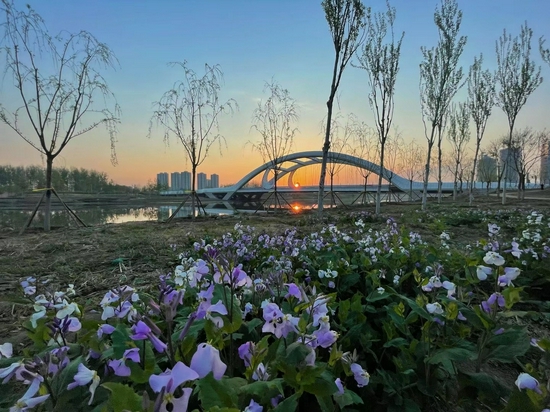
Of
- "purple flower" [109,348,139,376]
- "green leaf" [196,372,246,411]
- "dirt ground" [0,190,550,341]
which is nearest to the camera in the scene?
"green leaf" [196,372,246,411]

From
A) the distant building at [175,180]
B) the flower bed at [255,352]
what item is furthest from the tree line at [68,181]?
the flower bed at [255,352]

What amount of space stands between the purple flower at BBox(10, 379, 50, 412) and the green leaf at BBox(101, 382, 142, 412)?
17cm

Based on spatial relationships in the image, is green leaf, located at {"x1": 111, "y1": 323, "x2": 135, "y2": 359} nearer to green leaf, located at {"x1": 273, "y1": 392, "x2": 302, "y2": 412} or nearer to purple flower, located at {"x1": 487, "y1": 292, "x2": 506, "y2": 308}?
green leaf, located at {"x1": 273, "y1": 392, "x2": 302, "y2": 412}

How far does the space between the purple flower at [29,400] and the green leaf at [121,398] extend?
167 millimetres

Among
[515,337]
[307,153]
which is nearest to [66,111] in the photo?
[515,337]

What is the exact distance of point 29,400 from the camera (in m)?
0.62

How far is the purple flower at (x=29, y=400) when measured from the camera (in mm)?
614

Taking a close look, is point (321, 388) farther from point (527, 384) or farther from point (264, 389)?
point (527, 384)

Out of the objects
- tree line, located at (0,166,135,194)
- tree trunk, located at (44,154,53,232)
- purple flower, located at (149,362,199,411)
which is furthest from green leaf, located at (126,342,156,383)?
tree line, located at (0,166,135,194)

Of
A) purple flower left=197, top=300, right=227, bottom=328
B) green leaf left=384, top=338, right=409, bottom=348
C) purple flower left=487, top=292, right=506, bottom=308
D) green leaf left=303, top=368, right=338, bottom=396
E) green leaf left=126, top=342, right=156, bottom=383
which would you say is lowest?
green leaf left=384, top=338, right=409, bottom=348

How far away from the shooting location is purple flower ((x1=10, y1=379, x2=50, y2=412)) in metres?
0.61

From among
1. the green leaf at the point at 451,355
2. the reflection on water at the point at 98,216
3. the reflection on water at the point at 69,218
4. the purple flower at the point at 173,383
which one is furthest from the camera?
the reflection on water at the point at 98,216

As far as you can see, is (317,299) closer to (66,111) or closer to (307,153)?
(66,111)

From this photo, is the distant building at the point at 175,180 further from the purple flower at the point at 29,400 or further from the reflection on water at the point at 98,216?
the purple flower at the point at 29,400
